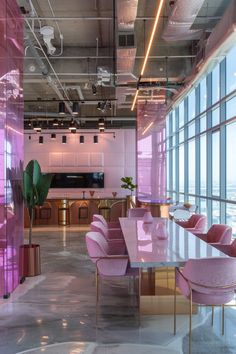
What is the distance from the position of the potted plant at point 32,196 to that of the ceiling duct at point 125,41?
7.39 ft

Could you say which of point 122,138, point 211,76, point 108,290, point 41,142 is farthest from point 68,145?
point 108,290

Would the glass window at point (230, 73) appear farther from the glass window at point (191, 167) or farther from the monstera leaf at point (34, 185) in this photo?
the monstera leaf at point (34, 185)

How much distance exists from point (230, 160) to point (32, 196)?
3887 mm

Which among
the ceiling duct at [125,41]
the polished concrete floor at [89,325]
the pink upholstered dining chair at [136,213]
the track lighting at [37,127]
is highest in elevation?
the ceiling duct at [125,41]

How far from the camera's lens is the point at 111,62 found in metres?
8.62

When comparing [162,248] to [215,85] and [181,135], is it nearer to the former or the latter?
[215,85]

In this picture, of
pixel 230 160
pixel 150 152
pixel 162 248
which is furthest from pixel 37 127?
pixel 162 248

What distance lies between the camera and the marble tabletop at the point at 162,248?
9.65 feet

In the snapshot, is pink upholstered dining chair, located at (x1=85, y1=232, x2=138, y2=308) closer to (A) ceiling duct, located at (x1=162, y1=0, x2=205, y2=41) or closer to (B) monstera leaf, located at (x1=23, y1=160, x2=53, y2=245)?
(B) monstera leaf, located at (x1=23, y1=160, x2=53, y2=245)

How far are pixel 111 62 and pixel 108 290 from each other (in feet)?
17.8

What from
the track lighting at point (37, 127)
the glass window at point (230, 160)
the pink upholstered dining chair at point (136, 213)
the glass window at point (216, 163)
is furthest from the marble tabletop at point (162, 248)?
the track lighting at point (37, 127)

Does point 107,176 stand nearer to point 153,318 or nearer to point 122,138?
point 122,138

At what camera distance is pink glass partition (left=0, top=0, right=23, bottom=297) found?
4.64 meters

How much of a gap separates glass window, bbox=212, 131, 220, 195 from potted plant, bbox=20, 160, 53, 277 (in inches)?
151
